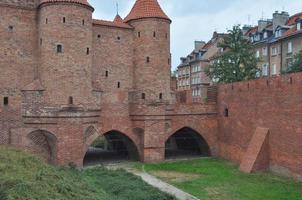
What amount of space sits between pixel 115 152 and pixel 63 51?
11161 mm

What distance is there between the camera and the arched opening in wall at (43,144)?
2262 cm

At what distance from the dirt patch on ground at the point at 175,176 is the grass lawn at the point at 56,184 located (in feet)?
6.70

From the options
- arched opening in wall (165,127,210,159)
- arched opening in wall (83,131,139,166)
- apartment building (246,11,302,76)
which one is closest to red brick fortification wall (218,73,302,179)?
arched opening in wall (165,127,210,159)

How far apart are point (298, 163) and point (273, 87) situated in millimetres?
4245

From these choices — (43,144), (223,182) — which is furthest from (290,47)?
(43,144)

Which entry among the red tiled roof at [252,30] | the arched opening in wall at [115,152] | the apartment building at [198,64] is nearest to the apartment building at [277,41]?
the red tiled roof at [252,30]

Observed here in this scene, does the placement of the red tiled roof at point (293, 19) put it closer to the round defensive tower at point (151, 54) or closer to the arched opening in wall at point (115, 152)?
the round defensive tower at point (151, 54)

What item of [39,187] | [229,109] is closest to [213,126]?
[229,109]

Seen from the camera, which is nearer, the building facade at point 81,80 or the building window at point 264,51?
the building facade at point 81,80

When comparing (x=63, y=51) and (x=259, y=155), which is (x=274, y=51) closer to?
(x=259, y=155)

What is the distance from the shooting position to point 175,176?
2147 cm

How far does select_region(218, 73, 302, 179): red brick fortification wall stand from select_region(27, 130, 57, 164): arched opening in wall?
1101 cm

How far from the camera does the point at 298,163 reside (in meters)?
19.3

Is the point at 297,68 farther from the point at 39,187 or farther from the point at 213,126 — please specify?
the point at 39,187
